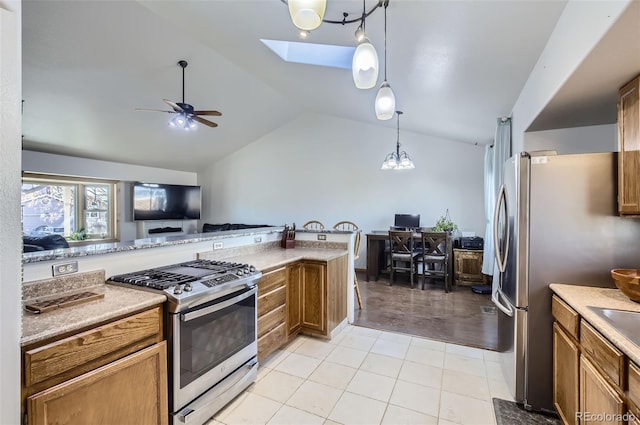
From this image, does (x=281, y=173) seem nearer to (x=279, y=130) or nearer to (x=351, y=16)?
(x=279, y=130)

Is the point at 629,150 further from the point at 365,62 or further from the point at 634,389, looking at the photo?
the point at 365,62

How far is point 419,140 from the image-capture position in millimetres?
5742

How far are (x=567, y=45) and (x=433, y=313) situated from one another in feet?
9.83

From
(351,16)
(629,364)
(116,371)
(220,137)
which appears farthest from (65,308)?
(220,137)

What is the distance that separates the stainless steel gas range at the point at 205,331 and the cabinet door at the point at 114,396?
3.1 inches

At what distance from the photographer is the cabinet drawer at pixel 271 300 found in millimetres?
2306

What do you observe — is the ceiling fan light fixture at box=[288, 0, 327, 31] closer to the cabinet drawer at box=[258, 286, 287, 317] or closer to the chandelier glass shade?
the chandelier glass shade

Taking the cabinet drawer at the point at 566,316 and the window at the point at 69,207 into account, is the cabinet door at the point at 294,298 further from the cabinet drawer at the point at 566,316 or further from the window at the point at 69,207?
the window at the point at 69,207

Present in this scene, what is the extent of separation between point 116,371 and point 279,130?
6.18 m

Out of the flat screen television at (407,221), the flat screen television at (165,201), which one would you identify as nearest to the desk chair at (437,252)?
the flat screen television at (407,221)

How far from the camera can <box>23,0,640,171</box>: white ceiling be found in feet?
6.64

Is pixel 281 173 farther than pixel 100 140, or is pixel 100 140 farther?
pixel 281 173

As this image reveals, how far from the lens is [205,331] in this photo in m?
1.74

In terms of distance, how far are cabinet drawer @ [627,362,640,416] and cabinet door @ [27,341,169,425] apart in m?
2.01
